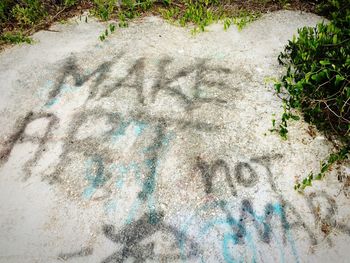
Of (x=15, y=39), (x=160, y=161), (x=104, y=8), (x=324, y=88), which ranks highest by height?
(x=104, y=8)

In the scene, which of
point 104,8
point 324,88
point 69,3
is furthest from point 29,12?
point 324,88

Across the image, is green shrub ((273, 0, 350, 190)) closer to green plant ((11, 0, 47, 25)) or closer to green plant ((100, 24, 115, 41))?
green plant ((100, 24, 115, 41))

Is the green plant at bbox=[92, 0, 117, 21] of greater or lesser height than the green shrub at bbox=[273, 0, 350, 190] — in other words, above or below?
above

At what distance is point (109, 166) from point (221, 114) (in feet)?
3.43

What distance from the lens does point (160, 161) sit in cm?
234

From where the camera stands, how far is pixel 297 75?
2564 mm

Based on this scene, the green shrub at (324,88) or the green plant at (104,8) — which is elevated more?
the green plant at (104,8)

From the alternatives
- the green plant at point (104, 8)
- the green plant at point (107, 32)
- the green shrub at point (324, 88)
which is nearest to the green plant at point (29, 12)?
the green plant at point (104, 8)

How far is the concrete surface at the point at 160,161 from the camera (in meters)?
1.98

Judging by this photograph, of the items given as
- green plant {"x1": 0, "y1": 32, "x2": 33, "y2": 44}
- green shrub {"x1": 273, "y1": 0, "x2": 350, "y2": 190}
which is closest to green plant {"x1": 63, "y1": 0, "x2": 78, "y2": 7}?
green plant {"x1": 0, "y1": 32, "x2": 33, "y2": 44}

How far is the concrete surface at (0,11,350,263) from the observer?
1976 millimetres

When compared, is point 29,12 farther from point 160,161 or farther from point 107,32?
point 160,161

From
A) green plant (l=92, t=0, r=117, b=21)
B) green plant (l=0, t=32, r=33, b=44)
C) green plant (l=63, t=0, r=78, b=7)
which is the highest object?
green plant (l=63, t=0, r=78, b=7)

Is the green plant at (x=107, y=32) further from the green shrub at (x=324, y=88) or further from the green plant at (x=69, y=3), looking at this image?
the green shrub at (x=324, y=88)
